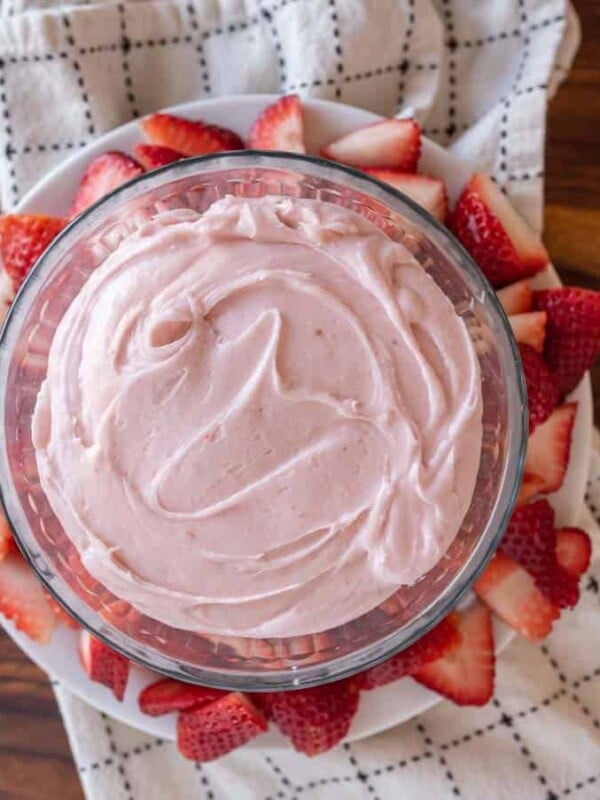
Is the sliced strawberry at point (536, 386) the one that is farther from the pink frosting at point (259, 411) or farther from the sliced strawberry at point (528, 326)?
the pink frosting at point (259, 411)

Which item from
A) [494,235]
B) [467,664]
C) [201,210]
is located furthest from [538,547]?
[201,210]

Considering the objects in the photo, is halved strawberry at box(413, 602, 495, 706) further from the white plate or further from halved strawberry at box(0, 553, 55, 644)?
halved strawberry at box(0, 553, 55, 644)

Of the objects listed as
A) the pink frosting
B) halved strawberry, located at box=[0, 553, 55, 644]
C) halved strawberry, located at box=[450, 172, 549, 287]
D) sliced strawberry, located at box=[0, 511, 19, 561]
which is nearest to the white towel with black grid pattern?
halved strawberry, located at box=[450, 172, 549, 287]

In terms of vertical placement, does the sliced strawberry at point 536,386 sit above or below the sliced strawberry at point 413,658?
above

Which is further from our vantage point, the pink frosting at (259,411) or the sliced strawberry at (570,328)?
the sliced strawberry at (570,328)

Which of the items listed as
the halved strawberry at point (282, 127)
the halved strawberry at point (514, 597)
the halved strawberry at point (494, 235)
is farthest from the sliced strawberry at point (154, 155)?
the halved strawberry at point (514, 597)

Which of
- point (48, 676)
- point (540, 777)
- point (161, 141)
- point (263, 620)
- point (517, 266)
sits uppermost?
point (161, 141)

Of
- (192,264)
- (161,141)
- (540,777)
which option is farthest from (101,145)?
(540,777)

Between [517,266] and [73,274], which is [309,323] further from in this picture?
[517,266]

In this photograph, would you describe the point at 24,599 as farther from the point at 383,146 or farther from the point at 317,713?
the point at 383,146
